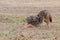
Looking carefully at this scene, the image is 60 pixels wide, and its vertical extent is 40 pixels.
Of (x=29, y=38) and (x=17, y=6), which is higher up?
(x=29, y=38)

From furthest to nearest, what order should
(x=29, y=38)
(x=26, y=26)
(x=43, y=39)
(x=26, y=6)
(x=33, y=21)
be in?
(x=26, y=6)
(x=33, y=21)
(x=26, y=26)
(x=43, y=39)
(x=29, y=38)

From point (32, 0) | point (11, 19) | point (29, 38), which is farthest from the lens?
point (32, 0)

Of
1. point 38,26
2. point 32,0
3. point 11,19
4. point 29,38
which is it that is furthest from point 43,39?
point 32,0

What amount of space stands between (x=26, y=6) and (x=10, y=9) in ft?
6.15

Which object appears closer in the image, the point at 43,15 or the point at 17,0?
the point at 43,15

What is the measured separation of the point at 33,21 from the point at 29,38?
6822 millimetres

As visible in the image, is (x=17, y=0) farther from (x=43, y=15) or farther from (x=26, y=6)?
(x=43, y=15)

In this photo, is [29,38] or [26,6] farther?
[26,6]

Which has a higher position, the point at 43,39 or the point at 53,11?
the point at 43,39

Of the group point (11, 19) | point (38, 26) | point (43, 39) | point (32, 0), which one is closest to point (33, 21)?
point (38, 26)

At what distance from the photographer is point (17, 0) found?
2750 cm

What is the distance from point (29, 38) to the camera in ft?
25.4

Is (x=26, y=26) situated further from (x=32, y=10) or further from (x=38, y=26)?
(x=32, y=10)

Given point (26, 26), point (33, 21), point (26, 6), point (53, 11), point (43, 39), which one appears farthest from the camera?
point (26, 6)
